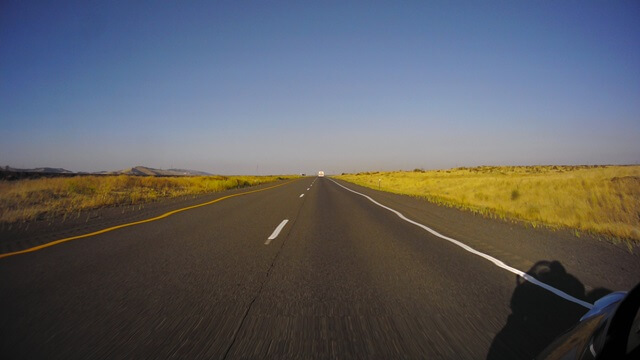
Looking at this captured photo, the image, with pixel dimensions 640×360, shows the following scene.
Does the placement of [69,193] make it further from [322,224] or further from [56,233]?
[322,224]

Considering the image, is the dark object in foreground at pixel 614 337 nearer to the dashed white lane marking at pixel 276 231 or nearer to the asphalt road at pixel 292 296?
the asphalt road at pixel 292 296

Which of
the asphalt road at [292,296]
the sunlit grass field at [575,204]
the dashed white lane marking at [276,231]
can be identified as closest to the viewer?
the asphalt road at [292,296]

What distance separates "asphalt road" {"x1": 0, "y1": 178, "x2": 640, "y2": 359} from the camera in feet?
9.16

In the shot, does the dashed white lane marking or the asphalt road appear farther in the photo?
the dashed white lane marking

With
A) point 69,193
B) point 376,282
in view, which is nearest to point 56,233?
Answer: point 376,282

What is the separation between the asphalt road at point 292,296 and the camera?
2.79 metres

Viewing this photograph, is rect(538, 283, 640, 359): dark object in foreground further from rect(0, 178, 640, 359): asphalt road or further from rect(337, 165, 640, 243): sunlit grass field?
rect(337, 165, 640, 243): sunlit grass field

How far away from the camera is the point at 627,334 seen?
126 centimetres

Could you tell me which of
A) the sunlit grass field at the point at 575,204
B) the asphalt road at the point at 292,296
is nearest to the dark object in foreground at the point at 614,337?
the asphalt road at the point at 292,296

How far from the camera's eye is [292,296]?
393 centimetres

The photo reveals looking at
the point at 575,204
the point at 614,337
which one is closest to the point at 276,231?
the point at 614,337

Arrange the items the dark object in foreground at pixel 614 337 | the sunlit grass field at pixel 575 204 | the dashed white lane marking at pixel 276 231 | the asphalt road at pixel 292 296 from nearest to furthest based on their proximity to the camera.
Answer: the dark object in foreground at pixel 614 337 → the asphalt road at pixel 292 296 → the dashed white lane marking at pixel 276 231 → the sunlit grass field at pixel 575 204

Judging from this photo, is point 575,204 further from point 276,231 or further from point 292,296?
point 292,296

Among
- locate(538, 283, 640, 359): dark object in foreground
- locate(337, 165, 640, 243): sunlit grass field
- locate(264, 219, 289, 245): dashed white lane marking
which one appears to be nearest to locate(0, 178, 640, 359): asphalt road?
locate(264, 219, 289, 245): dashed white lane marking
